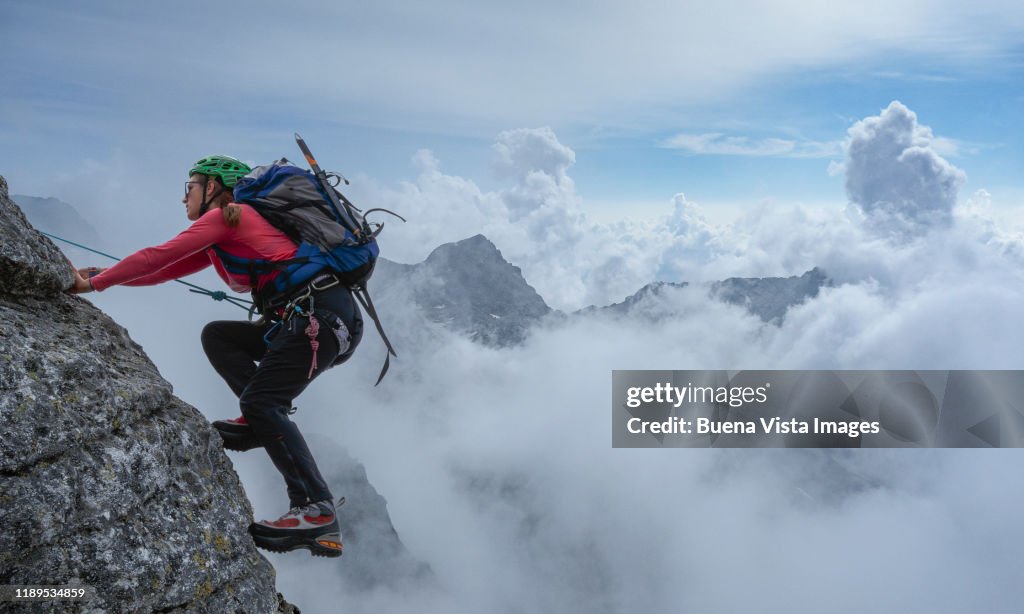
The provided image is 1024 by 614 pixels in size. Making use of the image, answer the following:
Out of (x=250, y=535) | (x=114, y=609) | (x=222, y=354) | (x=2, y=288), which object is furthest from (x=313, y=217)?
(x=114, y=609)

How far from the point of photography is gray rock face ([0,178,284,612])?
5.50 m

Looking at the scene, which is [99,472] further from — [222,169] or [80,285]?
[222,169]

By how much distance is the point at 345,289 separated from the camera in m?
8.35

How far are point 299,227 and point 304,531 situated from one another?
10.8ft

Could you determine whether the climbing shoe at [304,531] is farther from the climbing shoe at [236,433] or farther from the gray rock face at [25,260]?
the gray rock face at [25,260]

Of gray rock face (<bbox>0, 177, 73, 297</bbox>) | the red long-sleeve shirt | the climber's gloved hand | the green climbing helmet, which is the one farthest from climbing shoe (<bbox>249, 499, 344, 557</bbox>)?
the green climbing helmet

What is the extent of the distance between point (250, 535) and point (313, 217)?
135 inches

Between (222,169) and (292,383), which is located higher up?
(222,169)

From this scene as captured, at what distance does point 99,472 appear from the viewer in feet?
19.4

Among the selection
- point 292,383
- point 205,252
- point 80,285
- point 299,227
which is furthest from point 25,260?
point 292,383

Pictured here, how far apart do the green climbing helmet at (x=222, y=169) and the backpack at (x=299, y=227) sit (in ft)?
1.06

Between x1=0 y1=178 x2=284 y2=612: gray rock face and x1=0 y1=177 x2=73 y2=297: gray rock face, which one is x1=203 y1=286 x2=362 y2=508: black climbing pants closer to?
x1=0 y1=178 x2=284 y2=612: gray rock face

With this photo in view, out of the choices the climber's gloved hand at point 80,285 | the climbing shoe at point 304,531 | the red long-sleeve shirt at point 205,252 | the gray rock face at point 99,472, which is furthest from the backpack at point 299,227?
the climbing shoe at point 304,531

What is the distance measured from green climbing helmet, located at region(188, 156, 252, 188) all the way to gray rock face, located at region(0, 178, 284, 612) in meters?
1.79
